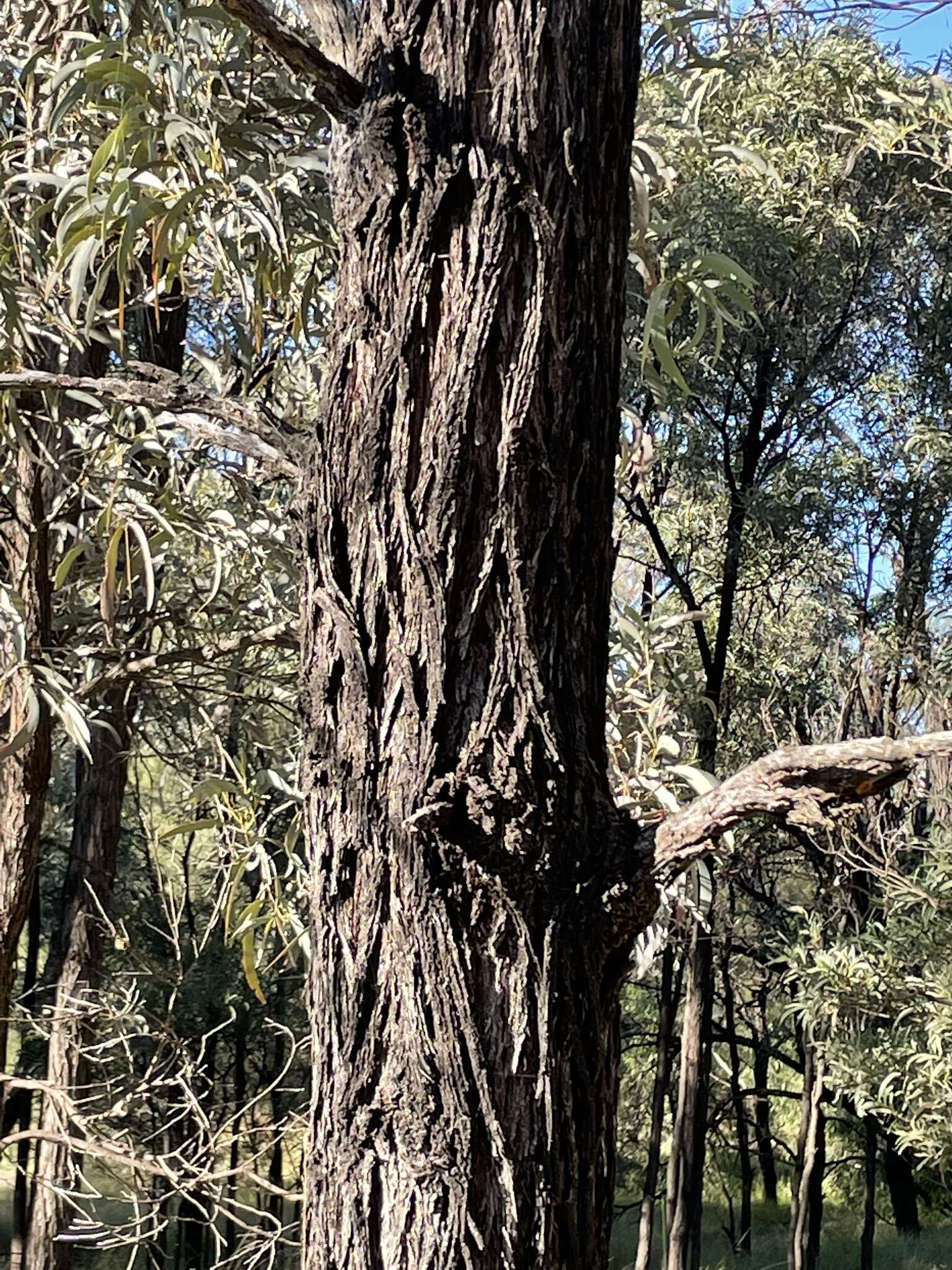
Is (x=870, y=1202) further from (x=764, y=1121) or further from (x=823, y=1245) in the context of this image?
(x=764, y=1121)

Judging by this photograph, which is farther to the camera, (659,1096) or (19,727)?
(659,1096)

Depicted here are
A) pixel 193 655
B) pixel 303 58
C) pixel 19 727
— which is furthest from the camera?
pixel 193 655

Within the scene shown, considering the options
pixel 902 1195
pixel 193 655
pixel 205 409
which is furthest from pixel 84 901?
pixel 902 1195

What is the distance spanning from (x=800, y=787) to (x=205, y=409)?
69cm

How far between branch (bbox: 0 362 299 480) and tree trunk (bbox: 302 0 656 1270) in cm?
14

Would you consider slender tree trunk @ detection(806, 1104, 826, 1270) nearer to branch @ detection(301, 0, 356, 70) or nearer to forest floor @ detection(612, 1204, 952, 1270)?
forest floor @ detection(612, 1204, 952, 1270)

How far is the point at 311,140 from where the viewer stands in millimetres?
2006

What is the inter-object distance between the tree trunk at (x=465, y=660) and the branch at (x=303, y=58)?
0.08ft

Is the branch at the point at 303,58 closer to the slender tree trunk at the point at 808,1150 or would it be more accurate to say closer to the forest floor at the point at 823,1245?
the slender tree trunk at the point at 808,1150

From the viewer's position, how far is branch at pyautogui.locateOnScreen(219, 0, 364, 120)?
115 centimetres

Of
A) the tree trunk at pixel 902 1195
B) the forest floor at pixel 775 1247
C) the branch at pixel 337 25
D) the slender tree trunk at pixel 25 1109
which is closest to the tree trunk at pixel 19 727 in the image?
the branch at pixel 337 25

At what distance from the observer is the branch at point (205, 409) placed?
132 centimetres

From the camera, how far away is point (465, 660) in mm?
1112

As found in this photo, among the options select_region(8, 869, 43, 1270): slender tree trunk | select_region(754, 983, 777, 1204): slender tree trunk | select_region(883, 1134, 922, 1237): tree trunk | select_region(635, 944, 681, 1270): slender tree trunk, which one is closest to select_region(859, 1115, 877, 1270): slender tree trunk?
select_region(754, 983, 777, 1204): slender tree trunk
